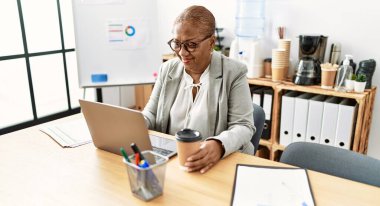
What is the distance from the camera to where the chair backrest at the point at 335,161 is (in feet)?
3.75

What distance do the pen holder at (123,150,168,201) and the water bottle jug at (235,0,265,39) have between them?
2.10 metres

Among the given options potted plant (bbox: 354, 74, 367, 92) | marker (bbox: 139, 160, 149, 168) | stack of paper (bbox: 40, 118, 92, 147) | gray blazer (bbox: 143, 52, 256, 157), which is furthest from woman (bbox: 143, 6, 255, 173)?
potted plant (bbox: 354, 74, 367, 92)

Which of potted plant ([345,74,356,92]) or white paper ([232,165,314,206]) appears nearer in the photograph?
white paper ([232,165,314,206])

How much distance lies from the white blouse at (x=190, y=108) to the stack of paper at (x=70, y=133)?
397 millimetres

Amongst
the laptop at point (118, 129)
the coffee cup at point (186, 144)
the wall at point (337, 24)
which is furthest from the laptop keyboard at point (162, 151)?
the wall at point (337, 24)

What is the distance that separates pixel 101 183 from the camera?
41.9 inches

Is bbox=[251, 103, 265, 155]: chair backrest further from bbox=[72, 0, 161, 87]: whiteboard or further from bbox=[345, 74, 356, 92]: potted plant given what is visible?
bbox=[72, 0, 161, 87]: whiteboard

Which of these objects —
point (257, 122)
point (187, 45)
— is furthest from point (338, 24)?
point (187, 45)

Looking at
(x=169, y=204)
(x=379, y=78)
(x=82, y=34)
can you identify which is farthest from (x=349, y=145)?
(x=82, y=34)

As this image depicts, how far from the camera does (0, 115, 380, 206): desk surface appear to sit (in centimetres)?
98

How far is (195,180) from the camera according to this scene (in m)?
1.08

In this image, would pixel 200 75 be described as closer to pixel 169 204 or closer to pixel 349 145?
pixel 169 204

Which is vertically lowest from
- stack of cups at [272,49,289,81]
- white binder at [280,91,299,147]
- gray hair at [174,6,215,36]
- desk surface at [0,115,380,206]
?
white binder at [280,91,299,147]

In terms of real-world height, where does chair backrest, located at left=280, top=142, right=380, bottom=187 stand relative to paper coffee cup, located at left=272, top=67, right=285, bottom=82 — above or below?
below
